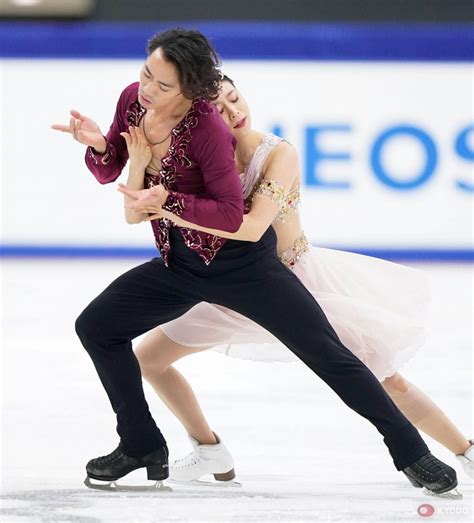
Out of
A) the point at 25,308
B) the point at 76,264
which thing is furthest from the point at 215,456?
the point at 76,264

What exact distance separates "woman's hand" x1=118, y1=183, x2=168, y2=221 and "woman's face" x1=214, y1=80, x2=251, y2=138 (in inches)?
13.9

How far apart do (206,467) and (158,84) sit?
1100 mm

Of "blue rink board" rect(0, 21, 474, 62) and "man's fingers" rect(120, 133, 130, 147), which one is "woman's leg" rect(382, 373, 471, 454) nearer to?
"man's fingers" rect(120, 133, 130, 147)

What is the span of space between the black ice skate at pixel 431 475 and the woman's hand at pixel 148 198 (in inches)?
36.9

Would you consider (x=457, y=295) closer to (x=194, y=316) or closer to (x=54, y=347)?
(x=54, y=347)

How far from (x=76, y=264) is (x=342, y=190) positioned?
1.94 metres

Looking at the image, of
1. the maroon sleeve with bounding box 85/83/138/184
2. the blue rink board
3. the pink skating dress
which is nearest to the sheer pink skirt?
the pink skating dress

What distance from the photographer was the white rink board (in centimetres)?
753

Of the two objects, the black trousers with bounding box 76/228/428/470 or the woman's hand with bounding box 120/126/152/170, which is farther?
the black trousers with bounding box 76/228/428/470

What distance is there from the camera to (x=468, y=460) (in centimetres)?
295

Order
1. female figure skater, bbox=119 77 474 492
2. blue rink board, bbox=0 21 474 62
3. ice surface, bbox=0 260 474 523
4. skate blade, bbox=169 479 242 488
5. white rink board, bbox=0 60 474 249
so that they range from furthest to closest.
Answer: blue rink board, bbox=0 21 474 62
white rink board, bbox=0 60 474 249
skate blade, bbox=169 479 242 488
female figure skater, bbox=119 77 474 492
ice surface, bbox=0 260 474 523

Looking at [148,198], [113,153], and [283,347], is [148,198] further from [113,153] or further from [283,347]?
[283,347]

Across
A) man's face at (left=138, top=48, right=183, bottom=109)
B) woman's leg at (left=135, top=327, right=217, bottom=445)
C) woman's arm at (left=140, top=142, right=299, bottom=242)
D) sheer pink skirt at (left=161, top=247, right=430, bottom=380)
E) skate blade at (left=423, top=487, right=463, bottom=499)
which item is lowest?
skate blade at (left=423, top=487, right=463, bottom=499)

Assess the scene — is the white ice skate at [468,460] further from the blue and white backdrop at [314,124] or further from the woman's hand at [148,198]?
the blue and white backdrop at [314,124]
